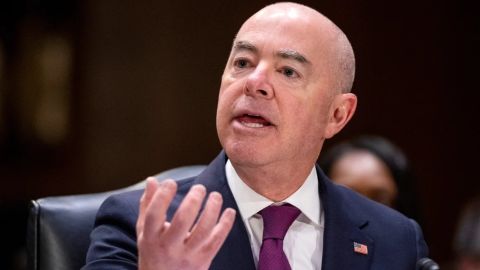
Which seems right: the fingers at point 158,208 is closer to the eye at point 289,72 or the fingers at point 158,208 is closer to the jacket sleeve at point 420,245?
the eye at point 289,72

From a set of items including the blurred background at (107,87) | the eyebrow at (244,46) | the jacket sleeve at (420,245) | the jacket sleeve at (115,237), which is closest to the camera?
the jacket sleeve at (115,237)

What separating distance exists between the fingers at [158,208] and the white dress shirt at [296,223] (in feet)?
1.85

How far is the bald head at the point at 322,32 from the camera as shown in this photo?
2422 millimetres

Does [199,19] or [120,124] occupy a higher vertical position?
[199,19]

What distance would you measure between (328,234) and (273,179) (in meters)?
0.20

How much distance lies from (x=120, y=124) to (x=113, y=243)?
3702 mm

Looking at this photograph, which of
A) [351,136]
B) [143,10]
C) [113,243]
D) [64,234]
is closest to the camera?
[113,243]

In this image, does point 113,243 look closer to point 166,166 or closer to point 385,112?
point 166,166

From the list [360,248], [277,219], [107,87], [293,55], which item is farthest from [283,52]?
[107,87]

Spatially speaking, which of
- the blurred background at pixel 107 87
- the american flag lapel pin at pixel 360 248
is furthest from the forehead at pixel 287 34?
the blurred background at pixel 107 87

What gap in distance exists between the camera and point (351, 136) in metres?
6.24

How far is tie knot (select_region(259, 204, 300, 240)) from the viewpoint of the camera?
231cm

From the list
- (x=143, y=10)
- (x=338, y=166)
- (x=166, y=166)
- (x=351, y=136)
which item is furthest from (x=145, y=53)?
(x=338, y=166)

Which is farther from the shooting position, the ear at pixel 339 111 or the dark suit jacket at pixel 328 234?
the ear at pixel 339 111
